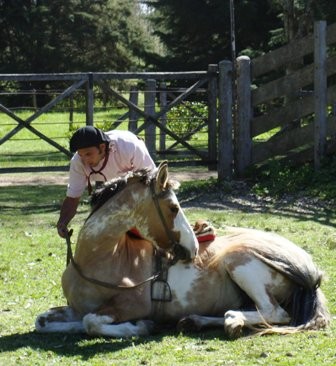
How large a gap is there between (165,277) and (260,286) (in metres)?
0.67

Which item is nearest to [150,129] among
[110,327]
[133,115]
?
[133,115]

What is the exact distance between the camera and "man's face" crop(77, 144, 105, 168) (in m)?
5.98

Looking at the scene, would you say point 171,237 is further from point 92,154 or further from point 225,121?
point 225,121

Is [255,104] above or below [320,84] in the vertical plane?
below

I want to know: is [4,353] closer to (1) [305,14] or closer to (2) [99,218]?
(2) [99,218]

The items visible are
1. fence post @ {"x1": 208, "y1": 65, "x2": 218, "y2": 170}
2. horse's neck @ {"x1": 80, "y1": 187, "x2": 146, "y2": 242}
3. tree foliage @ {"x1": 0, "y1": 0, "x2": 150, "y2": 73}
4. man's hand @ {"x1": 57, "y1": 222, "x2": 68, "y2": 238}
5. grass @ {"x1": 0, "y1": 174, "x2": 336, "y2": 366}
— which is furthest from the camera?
tree foliage @ {"x1": 0, "y1": 0, "x2": 150, "y2": 73}

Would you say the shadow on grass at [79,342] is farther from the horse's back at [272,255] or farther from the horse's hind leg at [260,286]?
the horse's back at [272,255]

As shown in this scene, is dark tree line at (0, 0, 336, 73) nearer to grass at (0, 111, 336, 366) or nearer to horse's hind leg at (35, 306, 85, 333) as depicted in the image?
grass at (0, 111, 336, 366)

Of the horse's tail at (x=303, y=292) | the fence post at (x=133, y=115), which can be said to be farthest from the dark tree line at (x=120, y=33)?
the horse's tail at (x=303, y=292)

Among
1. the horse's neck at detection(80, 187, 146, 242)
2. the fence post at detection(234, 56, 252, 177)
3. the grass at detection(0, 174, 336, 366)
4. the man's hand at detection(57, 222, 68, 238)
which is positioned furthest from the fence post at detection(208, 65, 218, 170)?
the horse's neck at detection(80, 187, 146, 242)

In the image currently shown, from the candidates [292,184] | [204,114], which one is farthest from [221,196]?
[204,114]

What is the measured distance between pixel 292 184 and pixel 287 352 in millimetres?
6966

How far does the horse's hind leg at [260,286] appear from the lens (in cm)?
582

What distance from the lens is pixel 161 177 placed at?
5715 mm
